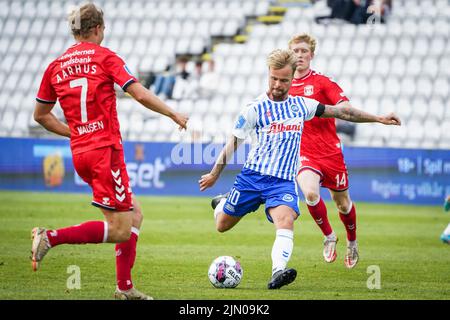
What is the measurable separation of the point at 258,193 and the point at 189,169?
35.4 feet

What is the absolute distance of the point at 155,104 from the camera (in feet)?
20.3

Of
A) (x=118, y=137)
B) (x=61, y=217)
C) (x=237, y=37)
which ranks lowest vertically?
(x=61, y=217)

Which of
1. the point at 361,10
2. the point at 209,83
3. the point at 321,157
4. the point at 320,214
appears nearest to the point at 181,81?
the point at 209,83

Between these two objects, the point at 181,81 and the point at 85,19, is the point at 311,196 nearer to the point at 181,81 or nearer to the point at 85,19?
the point at 85,19

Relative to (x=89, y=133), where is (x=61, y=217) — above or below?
below

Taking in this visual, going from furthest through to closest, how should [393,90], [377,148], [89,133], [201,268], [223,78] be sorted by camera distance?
[223,78]
[393,90]
[377,148]
[201,268]
[89,133]

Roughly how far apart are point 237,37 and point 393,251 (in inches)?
540

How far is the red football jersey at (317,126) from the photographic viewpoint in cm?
905

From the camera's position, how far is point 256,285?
24.7ft

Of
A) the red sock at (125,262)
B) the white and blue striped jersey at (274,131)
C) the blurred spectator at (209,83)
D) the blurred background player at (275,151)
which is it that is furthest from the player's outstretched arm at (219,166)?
the blurred spectator at (209,83)

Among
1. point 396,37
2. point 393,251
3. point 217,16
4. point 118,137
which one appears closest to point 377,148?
point 396,37

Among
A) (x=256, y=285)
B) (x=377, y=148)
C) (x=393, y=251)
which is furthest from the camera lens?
(x=377, y=148)

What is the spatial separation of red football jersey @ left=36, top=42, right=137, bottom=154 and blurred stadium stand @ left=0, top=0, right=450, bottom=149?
11.9 meters

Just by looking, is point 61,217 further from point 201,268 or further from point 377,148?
point 377,148
